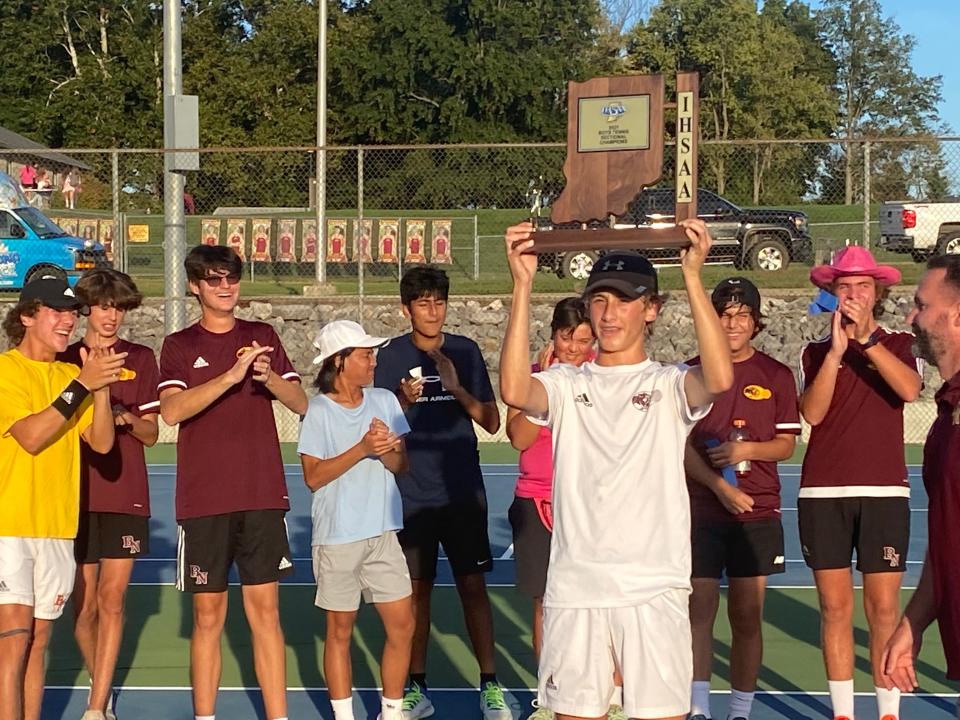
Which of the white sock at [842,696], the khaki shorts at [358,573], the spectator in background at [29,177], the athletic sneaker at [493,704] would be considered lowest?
the athletic sneaker at [493,704]

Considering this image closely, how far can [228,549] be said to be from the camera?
629 centimetres

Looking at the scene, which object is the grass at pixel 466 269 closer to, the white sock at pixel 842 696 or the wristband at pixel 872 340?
the wristband at pixel 872 340

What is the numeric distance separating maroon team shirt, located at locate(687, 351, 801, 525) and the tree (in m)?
56.4

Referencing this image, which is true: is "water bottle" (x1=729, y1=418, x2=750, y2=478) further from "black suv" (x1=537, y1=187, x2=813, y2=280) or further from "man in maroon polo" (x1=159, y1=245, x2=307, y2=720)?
"black suv" (x1=537, y1=187, x2=813, y2=280)

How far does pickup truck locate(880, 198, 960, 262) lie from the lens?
20.2 meters

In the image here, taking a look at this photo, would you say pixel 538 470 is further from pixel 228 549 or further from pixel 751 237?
pixel 751 237

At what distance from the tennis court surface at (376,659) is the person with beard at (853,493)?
0.75 metres

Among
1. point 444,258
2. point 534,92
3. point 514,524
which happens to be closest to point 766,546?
point 514,524

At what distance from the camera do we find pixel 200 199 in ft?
112

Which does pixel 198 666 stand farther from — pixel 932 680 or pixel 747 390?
pixel 932 680

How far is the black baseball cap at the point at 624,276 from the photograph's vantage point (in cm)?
479

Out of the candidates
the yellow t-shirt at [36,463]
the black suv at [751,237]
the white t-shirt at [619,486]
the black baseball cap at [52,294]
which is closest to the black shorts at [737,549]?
the white t-shirt at [619,486]

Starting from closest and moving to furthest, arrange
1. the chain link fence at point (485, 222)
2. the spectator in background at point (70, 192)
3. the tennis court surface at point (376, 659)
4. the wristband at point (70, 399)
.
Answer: the wristband at point (70, 399) < the tennis court surface at point (376, 659) < the chain link fence at point (485, 222) < the spectator in background at point (70, 192)

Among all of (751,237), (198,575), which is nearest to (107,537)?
(198,575)
